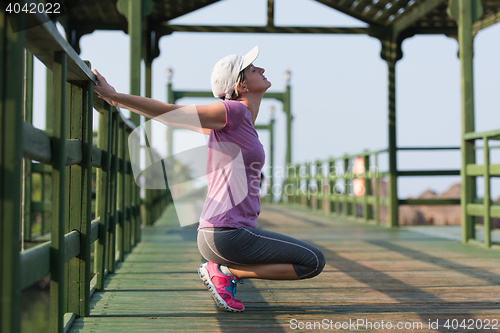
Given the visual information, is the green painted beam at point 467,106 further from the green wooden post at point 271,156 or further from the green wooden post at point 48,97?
the green wooden post at point 271,156

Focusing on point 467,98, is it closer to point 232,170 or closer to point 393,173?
point 393,173

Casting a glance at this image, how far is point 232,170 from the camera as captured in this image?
2.11 m

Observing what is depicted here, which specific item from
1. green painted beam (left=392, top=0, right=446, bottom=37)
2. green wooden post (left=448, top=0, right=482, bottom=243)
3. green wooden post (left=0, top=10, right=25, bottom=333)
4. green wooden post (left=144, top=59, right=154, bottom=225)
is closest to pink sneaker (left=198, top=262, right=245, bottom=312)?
green wooden post (left=0, top=10, right=25, bottom=333)

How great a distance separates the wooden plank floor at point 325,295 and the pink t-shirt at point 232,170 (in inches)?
17.2

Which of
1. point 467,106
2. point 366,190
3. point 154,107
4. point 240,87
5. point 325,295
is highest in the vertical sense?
point 467,106

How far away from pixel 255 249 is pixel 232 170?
36 cm

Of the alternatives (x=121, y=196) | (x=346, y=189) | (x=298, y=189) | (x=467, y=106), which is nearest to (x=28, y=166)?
(x=121, y=196)

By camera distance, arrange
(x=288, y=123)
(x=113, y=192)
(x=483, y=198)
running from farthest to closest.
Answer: (x=288, y=123), (x=483, y=198), (x=113, y=192)

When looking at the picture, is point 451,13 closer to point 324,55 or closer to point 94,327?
point 94,327

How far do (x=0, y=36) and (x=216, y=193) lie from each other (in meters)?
1.15

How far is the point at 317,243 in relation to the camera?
5004 millimetres

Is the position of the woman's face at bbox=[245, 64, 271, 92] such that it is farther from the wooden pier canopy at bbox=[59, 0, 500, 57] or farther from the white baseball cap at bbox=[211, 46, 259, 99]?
the wooden pier canopy at bbox=[59, 0, 500, 57]

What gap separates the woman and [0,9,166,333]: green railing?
0.28 m

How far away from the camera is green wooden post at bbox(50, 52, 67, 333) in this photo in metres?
1.61
